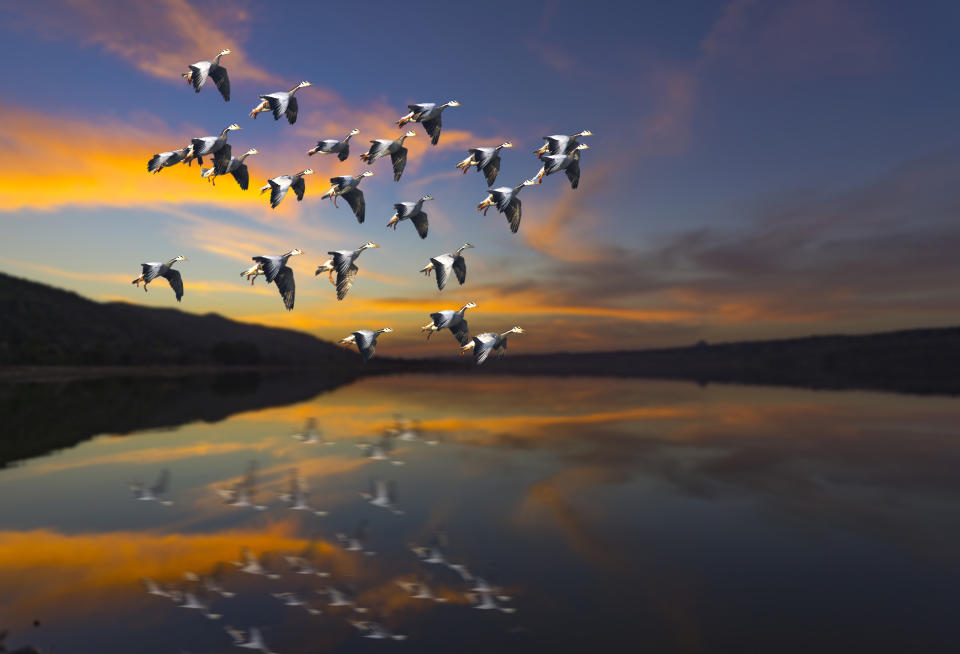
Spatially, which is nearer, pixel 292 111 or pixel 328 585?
pixel 292 111

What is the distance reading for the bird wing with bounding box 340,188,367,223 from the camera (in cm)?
1340

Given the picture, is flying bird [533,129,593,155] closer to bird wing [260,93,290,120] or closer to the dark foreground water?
bird wing [260,93,290,120]

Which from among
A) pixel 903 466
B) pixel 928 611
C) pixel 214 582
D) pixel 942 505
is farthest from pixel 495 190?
pixel 903 466

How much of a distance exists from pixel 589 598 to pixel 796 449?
45.7m

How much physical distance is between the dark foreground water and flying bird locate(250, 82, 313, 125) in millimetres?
15312

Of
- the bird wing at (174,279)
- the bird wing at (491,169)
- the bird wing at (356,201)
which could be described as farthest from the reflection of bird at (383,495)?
the bird wing at (491,169)

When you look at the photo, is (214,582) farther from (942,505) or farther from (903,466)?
(903,466)

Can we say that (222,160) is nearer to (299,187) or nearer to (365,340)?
(299,187)

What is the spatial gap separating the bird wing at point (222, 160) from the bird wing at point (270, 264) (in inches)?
144

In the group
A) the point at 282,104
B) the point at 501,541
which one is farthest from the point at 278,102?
the point at 501,541

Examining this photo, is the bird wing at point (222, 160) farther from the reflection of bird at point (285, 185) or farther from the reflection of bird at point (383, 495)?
the reflection of bird at point (383, 495)

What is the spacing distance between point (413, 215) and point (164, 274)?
18.2 feet

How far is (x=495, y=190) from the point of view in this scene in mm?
12633

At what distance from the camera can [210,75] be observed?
13.1 metres
